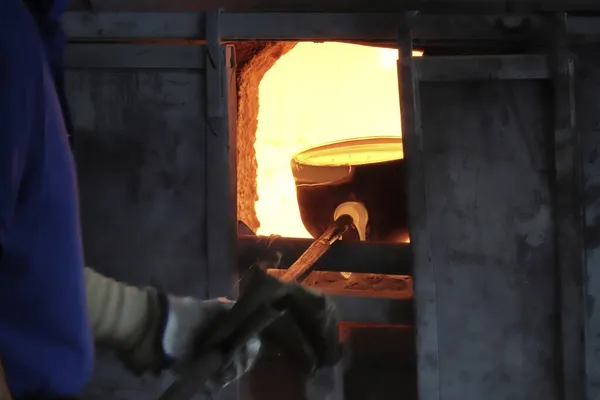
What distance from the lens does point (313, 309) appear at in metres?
0.92

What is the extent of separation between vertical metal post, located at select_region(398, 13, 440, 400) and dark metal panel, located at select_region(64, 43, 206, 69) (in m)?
0.40

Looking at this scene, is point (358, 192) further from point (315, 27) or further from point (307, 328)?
point (307, 328)

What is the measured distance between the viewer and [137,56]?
1.29 meters

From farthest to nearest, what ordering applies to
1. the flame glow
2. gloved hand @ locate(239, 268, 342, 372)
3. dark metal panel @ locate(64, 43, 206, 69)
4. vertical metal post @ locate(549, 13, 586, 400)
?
the flame glow
dark metal panel @ locate(64, 43, 206, 69)
vertical metal post @ locate(549, 13, 586, 400)
gloved hand @ locate(239, 268, 342, 372)

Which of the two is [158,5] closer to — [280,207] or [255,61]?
[255,61]

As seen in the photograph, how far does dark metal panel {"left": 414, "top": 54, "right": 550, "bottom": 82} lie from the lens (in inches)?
47.1

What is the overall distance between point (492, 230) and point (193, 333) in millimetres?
591

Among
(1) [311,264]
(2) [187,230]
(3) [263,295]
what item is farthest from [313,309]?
(2) [187,230]

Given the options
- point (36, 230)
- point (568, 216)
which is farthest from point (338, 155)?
point (36, 230)

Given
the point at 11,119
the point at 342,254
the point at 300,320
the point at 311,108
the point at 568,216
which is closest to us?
the point at 11,119

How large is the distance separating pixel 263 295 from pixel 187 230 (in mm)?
468

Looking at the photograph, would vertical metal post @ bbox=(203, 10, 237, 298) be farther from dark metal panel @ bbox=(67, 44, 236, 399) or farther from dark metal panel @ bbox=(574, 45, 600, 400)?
dark metal panel @ bbox=(574, 45, 600, 400)

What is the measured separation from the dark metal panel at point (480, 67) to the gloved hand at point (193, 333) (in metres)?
0.57

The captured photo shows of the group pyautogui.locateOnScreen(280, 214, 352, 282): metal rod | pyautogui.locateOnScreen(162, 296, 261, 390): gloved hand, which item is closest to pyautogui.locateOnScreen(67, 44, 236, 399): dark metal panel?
pyautogui.locateOnScreen(280, 214, 352, 282): metal rod
